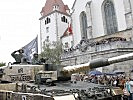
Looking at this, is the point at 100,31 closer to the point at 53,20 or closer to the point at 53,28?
the point at 53,28

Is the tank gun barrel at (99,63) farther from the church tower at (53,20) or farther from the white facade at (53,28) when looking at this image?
the white facade at (53,28)

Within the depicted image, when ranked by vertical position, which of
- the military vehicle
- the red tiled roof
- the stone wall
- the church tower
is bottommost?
the military vehicle

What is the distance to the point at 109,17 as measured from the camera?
35312 mm

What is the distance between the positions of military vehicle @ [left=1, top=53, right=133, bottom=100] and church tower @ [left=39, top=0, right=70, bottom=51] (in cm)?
3932

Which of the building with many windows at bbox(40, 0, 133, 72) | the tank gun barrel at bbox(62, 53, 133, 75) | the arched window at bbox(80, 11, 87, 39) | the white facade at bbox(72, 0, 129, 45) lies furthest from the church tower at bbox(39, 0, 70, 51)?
the tank gun barrel at bbox(62, 53, 133, 75)

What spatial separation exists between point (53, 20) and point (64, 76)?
4292 centimetres

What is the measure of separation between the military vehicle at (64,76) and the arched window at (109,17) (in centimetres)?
2648

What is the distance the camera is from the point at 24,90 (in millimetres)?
7746

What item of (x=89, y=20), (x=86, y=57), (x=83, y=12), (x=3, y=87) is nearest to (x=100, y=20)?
(x=89, y=20)

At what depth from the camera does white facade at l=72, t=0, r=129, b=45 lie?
109ft

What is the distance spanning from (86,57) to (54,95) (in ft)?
67.4

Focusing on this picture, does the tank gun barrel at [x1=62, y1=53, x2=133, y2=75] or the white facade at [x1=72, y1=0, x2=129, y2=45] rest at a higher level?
the white facade at [x1=72, y1=0, x2=129, y2=45]

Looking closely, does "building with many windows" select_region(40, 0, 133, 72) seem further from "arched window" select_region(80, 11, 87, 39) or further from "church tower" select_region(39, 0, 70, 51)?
"church tower" select_region(39, 0, 70, 51)

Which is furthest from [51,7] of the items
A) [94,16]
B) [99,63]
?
[99,63]
